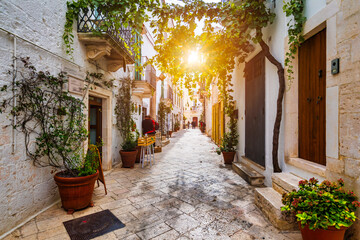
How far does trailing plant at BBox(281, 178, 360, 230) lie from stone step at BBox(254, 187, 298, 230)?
412 mm

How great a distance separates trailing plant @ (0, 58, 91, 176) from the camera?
108 inches

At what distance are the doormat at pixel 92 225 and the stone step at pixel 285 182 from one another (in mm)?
2454

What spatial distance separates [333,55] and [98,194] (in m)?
4.46

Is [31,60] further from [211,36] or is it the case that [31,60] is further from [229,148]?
[229,148]

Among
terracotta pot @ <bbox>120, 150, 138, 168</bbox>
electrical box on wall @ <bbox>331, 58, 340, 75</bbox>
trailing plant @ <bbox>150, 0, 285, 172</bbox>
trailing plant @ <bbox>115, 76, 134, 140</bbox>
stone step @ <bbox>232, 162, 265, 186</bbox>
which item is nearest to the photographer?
electrical box on wall @ <bbox>331, 58, 340, 75</bbox>

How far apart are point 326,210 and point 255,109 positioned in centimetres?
348

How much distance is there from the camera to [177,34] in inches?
179

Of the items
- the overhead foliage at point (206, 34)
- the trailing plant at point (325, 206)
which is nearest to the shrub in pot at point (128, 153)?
the overhead foliage at point (206, 34)

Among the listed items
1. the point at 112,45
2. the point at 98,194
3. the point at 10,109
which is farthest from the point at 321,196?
the point at 112,45

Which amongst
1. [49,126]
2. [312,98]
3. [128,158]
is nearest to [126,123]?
[128,158]

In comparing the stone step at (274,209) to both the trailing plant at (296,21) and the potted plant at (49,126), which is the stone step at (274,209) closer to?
the trailing plant at (296,21)

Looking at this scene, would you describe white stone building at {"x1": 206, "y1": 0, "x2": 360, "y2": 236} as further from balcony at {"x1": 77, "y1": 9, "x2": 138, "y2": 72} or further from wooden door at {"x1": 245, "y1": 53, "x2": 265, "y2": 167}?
balcony at {"x1": 77, "y1": 9, "x2": 138, "y2": 72}

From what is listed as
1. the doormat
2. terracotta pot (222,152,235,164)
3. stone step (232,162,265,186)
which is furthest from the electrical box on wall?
terracotta pot (222,152,235,164)

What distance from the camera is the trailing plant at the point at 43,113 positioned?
276 centimetres
